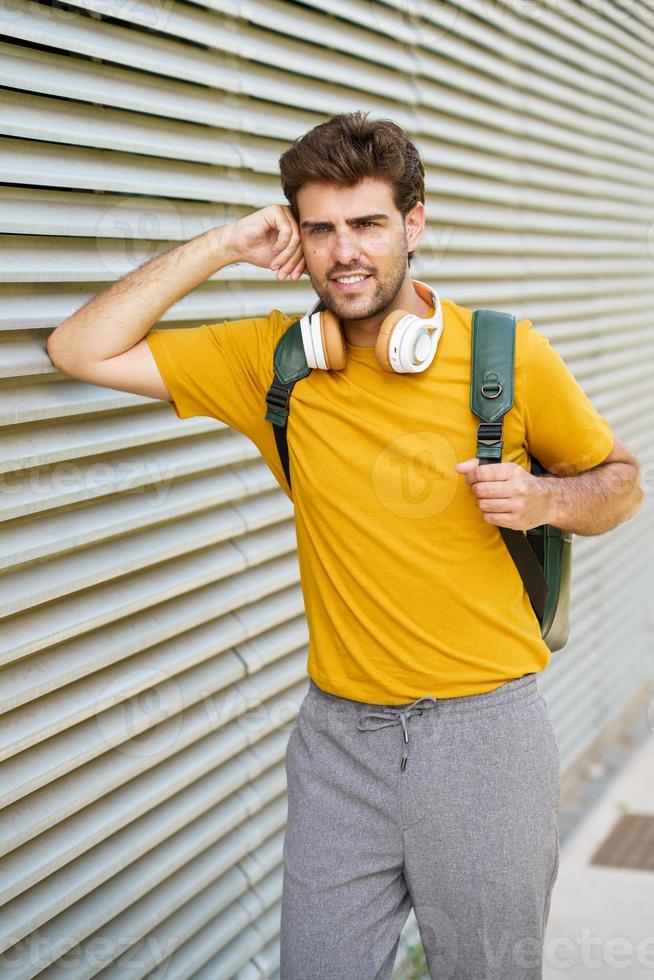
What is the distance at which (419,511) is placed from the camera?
2867mm

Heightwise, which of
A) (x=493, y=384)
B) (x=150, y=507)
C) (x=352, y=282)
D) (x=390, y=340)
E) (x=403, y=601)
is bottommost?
(x=403, y=601)

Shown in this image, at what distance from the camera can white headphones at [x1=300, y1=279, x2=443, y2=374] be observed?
2.76m

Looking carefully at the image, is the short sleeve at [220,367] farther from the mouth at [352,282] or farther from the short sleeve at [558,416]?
the short sleeve at [558,416]

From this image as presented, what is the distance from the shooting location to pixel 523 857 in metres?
2.82

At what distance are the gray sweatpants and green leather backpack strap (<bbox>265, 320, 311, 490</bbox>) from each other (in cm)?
71

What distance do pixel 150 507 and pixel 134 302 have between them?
0.70 metres

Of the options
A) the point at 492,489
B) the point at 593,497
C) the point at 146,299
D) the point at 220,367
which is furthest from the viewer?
the point at 220,367

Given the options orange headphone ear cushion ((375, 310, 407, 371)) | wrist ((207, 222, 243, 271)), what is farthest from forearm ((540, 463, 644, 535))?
wrist ((207, 222, 243, 271))

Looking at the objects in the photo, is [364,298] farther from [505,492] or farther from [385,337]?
[505,492]

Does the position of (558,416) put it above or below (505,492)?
above

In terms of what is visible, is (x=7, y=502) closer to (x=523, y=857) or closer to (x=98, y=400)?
(x=98, y=400)

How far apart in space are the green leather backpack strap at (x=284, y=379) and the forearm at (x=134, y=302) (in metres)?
0.30

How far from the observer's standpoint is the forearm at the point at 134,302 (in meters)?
2.96

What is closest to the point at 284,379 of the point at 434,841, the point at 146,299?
the point at 146,299
